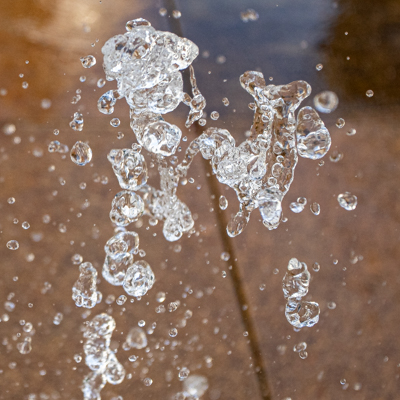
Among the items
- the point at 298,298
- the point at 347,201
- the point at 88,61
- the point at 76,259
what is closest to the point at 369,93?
the point at 347,201

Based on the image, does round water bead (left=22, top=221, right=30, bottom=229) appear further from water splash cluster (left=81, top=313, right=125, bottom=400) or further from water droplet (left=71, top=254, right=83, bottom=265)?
water splash cluster (left=81, top=313, right=125, bottom=400)

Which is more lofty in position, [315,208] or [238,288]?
[315,208]

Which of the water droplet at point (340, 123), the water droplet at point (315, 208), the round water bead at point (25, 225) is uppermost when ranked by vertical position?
the water droplet at point (340, 123)

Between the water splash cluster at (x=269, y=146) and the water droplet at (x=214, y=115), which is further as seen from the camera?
the water droplet at (x=214, y=115)

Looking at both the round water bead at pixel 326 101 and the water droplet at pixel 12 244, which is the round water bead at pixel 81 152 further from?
the round water bead at pixel 326 101

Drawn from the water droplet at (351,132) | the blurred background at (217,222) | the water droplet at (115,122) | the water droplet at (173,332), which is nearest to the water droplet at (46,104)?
the blurred background at (217,222)

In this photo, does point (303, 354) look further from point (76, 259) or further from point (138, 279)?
point (76, 259)
